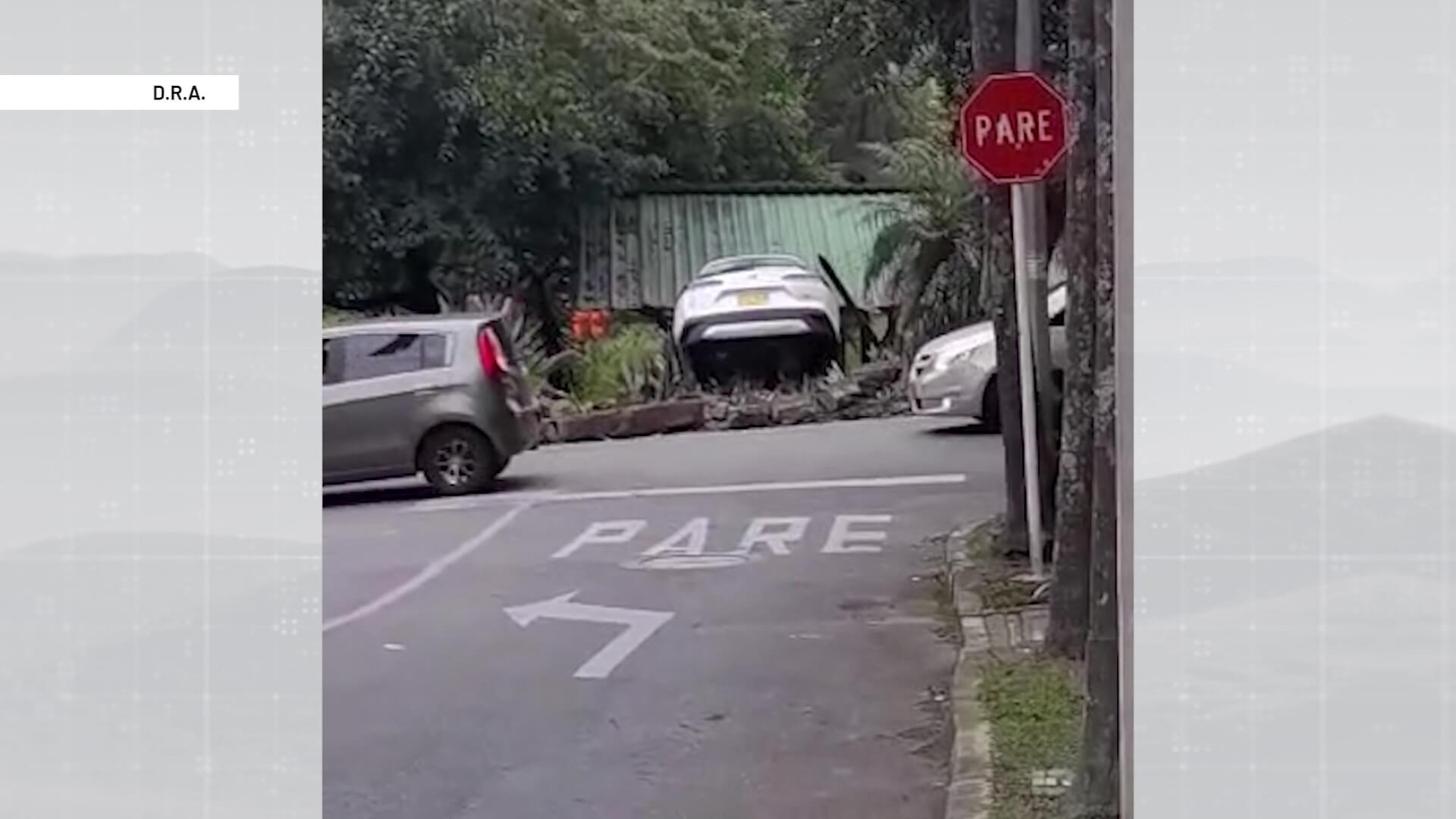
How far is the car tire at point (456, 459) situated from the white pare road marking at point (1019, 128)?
22.5 feet

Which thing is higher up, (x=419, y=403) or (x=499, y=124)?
(x=499, y=124)

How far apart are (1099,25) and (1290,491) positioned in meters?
2.32

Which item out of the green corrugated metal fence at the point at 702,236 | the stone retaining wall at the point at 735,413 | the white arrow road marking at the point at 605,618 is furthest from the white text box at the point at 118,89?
the green corrugated metal fence at the point at 702,236

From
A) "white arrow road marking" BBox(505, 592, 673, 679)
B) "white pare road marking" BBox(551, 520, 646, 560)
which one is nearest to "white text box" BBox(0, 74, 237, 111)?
"white arrow road marking" BBox(505, 592, 673, 679)

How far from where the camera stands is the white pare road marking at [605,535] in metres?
12.3

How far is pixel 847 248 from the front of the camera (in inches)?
910

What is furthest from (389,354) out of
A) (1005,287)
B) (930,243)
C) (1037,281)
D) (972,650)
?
(972,650)

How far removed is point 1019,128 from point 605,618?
303cm

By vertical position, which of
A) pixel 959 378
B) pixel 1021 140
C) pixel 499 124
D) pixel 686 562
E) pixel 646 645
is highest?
pixel 499 124

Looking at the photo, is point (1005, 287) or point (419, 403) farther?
point (419, 403)

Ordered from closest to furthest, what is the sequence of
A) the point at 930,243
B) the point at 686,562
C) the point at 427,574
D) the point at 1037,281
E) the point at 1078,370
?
1. the point at 1078,370
2. the point at 1037,281
3. the point at 427,574
4. the point at 686,562
5. the point at 930,243

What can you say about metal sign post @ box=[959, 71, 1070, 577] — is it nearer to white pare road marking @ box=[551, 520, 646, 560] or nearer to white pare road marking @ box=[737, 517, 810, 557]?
white pare road marking @ box=[737, 517, 810, 557]

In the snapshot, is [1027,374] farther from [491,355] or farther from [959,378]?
[959,378]

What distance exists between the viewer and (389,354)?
15.4 metres
